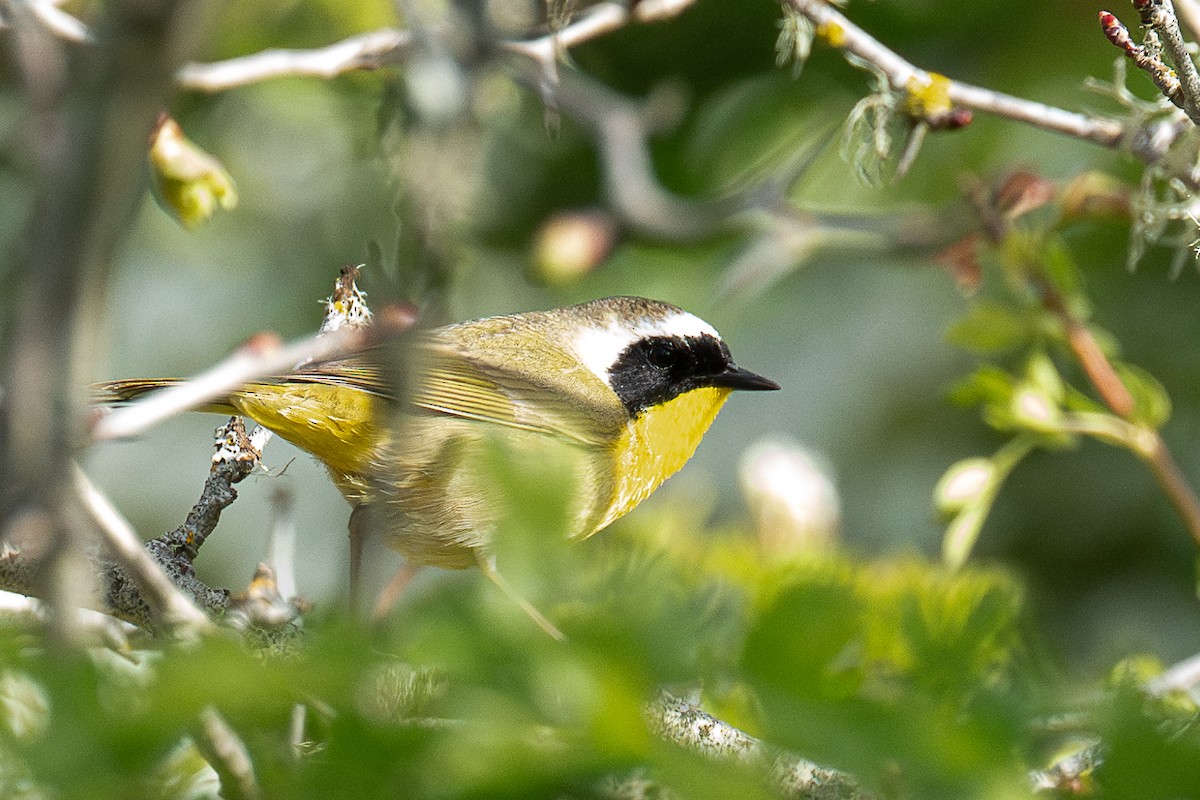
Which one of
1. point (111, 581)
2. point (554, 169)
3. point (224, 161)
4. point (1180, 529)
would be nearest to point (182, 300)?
point (224, 161)

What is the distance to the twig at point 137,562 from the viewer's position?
0.70 metres

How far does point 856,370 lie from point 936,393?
0.25 m

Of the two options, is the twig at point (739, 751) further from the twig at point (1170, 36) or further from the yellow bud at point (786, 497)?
the yellow bud at point (786, 497)

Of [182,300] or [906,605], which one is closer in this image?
[906,605]

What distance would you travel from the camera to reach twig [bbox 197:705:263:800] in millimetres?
547

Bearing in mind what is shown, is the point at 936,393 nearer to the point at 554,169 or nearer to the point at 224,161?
the point at 554,169

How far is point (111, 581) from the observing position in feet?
3.92

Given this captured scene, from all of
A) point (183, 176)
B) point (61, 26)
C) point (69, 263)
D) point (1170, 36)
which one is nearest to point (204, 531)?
point (183, 176)

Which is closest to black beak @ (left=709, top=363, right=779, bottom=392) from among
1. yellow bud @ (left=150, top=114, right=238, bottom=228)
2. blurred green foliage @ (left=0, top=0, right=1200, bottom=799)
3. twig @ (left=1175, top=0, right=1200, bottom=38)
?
blurred green foliage @ (left=0, top=0, right=1200, bottom=799)

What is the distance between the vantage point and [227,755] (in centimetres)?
58

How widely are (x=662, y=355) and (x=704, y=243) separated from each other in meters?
0.80

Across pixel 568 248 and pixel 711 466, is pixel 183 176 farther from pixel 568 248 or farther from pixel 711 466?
pixel 711 466

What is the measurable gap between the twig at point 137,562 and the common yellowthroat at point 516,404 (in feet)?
2.38

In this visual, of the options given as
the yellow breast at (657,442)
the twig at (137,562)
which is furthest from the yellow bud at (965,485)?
the twig at (137,562)
